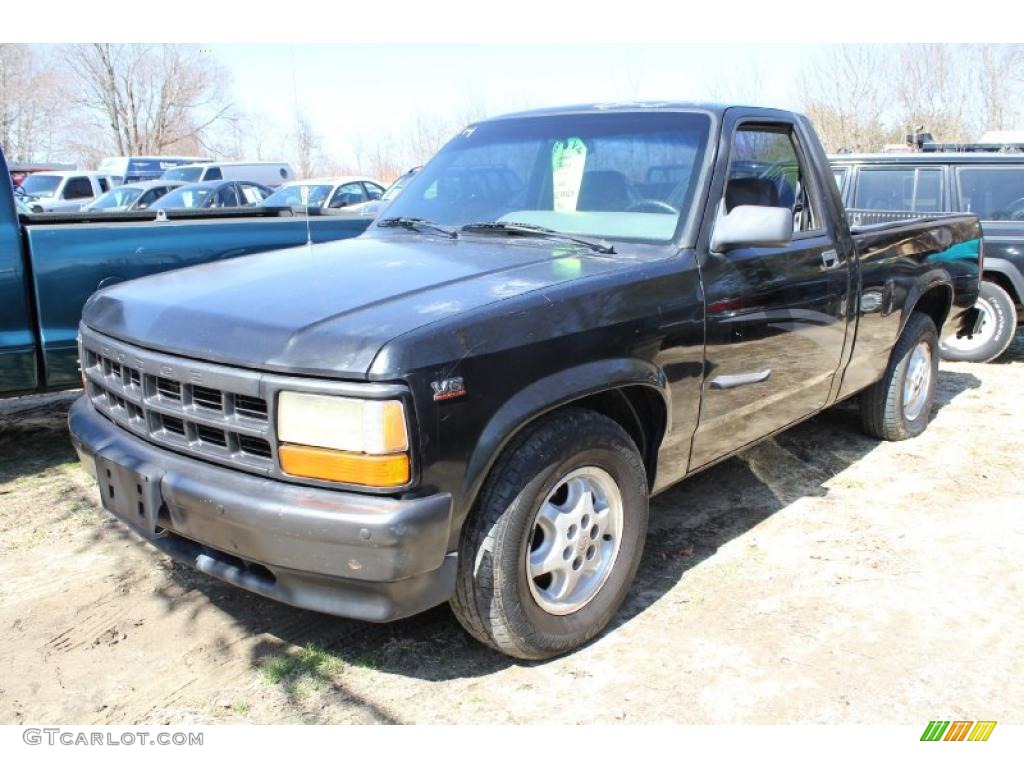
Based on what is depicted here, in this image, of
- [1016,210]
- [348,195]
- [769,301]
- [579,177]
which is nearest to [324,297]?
[579,177]

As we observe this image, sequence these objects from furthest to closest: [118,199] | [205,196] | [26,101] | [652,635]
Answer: [26,101]
[118,199]
[205,196]
[652,635]

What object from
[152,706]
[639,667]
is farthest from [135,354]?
[639,667]

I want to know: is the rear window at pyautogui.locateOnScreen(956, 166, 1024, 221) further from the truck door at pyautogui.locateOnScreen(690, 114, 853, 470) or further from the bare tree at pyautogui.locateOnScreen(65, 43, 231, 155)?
the bare tree at pyautogui.locateOnScreen(65, 43, 231, 155)

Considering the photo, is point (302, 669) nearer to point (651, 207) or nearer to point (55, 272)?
point (651, 207)

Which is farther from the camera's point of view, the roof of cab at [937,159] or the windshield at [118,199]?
the windshield at [118,199]

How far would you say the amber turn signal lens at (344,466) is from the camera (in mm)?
2297

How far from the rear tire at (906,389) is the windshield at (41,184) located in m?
22.0

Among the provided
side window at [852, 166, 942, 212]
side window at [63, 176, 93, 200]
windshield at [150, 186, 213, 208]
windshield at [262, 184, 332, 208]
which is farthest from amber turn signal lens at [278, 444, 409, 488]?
side window at [63, 176, 93, 200]

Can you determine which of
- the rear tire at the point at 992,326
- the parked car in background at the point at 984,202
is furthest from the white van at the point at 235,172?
the rear tire at the point at 992,326

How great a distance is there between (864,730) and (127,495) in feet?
7.96

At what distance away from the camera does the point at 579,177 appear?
3.65m

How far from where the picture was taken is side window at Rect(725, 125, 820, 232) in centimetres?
367

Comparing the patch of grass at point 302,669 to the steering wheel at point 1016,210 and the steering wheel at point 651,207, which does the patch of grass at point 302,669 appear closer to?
the steering wheel at point 651,207

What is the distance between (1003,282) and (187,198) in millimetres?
12030
